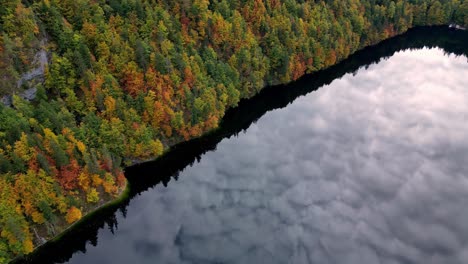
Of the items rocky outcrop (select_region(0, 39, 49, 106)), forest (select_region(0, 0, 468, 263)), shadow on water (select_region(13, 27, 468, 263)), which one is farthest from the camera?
rocky outcrop (select_region(0, 39, 49, 106))

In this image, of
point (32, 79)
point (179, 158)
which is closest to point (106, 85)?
point (32, 79)

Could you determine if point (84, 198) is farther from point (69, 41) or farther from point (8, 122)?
point (69, 41)

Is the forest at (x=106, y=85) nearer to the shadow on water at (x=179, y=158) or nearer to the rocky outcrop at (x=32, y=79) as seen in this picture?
the rocky outcrop at (x=32, y=79)

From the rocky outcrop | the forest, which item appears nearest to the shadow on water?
the forest

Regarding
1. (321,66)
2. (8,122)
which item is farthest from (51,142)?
(321,66)

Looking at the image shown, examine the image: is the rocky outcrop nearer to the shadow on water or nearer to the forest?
the forest

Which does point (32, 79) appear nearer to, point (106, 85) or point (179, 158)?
point (106, 85)
